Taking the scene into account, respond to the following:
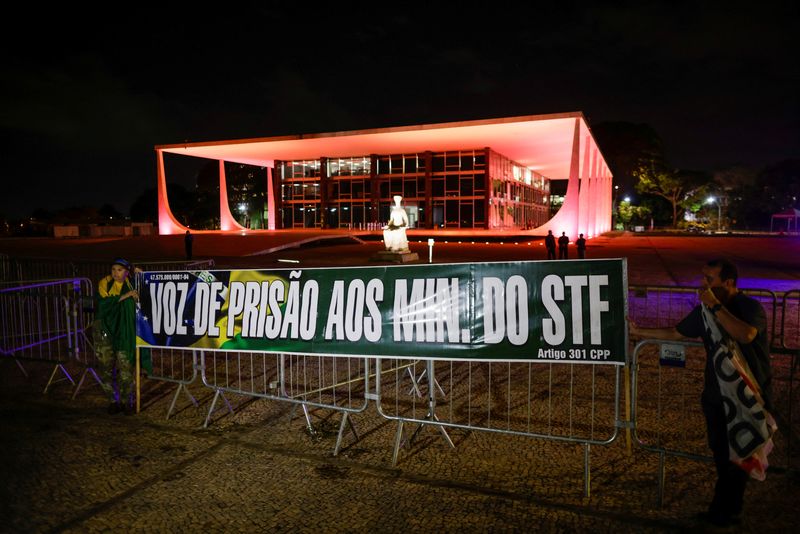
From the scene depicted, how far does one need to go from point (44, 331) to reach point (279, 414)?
22.9 feet

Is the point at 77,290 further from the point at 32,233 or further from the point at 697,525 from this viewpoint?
the point at 32,233

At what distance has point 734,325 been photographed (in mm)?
3355

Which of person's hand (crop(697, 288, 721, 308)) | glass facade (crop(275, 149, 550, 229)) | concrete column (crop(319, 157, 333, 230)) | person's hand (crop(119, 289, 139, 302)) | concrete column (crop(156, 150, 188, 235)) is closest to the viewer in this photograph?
person's hand (crop(697, 288, 721, 308))

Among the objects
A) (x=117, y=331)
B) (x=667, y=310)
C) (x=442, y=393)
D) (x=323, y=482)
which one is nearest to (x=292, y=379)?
(x=442, y=393)

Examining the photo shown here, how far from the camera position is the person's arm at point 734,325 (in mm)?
3322

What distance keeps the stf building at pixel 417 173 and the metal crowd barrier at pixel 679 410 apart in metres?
28.5

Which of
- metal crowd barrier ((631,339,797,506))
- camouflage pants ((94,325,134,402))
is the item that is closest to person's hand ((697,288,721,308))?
metal crowd barrier ((631,339,797,506))

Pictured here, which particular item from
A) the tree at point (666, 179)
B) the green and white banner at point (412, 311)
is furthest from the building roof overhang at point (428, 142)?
the green and white banner at point (412, 311)

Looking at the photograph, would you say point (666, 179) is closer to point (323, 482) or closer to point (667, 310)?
point (667, 310)

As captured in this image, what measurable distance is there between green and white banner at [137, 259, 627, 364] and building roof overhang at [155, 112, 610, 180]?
98.7ft

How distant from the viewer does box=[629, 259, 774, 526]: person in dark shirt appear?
3.38m

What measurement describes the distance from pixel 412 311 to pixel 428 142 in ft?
126

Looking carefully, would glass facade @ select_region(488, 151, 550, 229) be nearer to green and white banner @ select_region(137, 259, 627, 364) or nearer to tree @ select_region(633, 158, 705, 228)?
tree @ select_region(633, 158, 705, 228)

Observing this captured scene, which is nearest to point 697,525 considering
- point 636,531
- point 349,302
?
point 636,531
